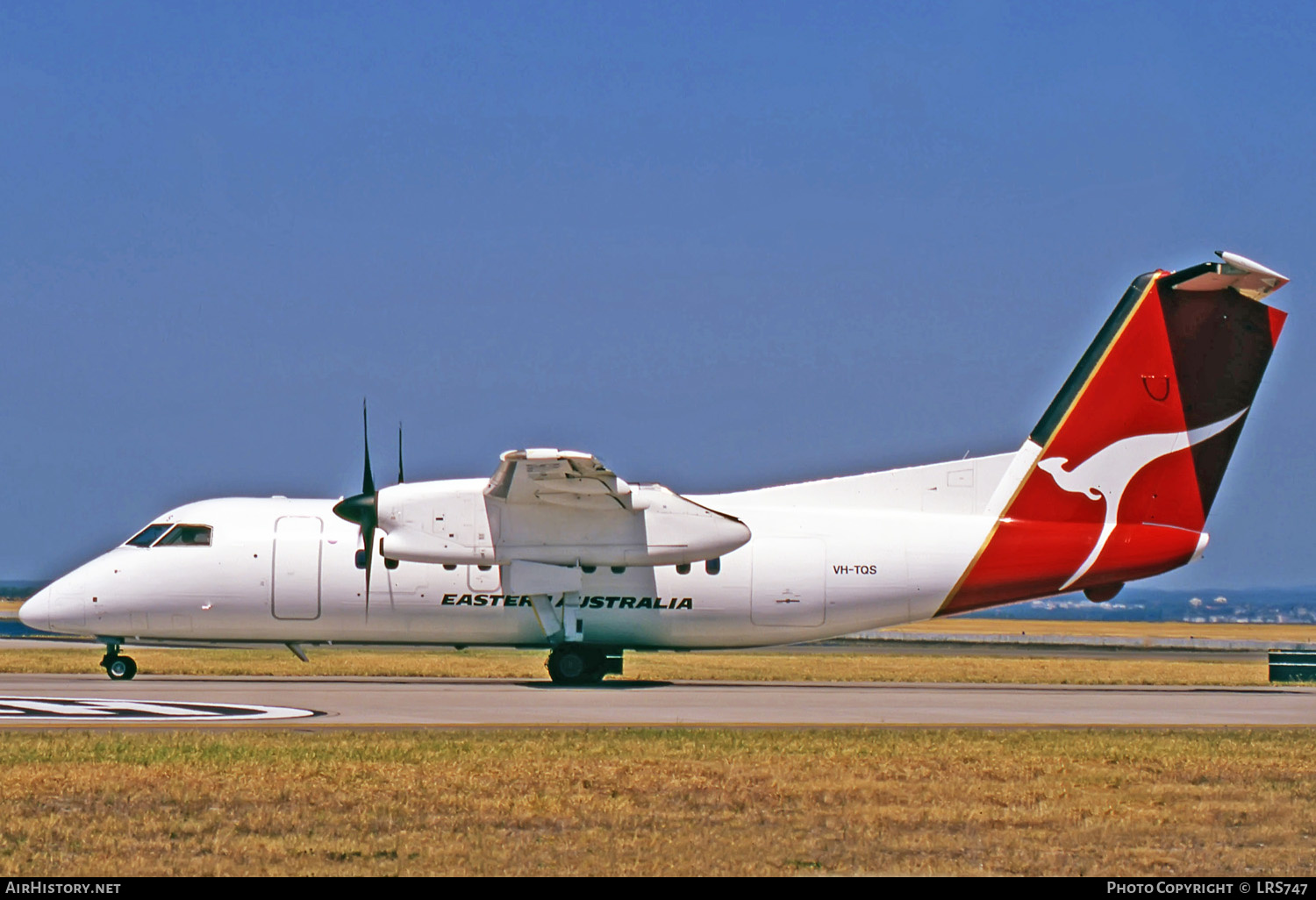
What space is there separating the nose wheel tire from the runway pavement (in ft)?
1.20

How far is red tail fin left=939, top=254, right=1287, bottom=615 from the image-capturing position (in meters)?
24.9

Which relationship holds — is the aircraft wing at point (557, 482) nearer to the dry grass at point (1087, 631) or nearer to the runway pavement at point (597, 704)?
the runway pavement at point (597, 704)

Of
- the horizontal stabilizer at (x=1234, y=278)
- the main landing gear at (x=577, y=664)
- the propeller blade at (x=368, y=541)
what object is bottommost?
the main landing gear at (x=577, y=664)

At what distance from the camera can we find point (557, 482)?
76.0ft

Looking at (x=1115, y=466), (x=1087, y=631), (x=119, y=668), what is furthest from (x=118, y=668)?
(x=1087, y=631)

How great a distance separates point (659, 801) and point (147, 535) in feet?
54.3

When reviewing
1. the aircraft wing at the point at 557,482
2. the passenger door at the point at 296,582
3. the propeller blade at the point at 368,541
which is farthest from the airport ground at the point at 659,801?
the passenger door at the point at 296,582

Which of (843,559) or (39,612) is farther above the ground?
(843,559)

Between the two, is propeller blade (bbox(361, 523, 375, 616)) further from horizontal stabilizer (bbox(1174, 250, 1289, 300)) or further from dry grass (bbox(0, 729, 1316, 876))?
horizontal stabilizer (bbox(1174, 250, 1289, 300))

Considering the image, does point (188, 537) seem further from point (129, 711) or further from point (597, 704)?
point (597, 704)

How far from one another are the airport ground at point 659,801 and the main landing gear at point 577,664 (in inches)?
301

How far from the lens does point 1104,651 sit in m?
51.2

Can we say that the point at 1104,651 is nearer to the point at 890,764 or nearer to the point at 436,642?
the point at 436,642

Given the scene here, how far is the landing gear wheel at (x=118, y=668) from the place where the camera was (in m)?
24.9
